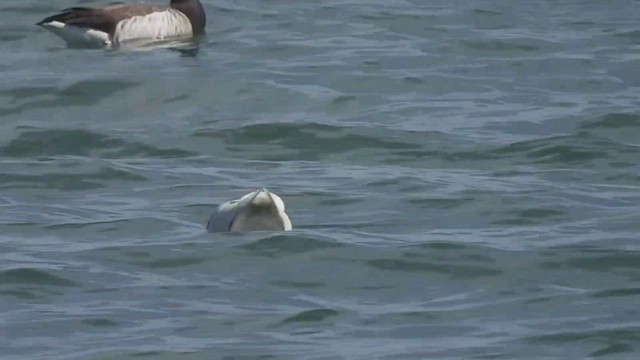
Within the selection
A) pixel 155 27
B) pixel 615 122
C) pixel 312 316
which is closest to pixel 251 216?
pixel 312 316

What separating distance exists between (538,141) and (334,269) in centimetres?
435

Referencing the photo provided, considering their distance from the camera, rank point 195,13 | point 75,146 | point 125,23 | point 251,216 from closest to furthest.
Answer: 1. point 251,216
2. point 75,146
3. point 125,23
4. point 195,13

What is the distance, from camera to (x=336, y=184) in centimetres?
1412

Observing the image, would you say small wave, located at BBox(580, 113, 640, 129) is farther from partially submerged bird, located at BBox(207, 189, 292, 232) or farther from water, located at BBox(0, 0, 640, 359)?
partially submerged bird, located at BBox(207, 189, 292, 232)

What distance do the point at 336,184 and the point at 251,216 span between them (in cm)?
213

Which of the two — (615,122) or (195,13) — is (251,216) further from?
(195,13)

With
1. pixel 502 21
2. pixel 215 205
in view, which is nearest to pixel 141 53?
pixel 502 21

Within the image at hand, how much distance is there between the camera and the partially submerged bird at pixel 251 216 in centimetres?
1191

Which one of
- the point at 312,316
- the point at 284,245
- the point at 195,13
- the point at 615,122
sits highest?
the point at 312,316

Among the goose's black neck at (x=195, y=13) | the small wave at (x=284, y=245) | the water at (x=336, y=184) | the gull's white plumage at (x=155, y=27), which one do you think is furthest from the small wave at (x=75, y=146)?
the goose's black neck at (x=195, y=13)

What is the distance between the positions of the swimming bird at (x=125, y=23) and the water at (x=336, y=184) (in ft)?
0.83

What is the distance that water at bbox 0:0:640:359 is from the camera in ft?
33.2

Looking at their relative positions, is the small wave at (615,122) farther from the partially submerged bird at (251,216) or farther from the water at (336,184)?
the partially submerged bird at (251,216)

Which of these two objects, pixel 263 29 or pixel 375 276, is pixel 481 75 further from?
pixel 375 276
